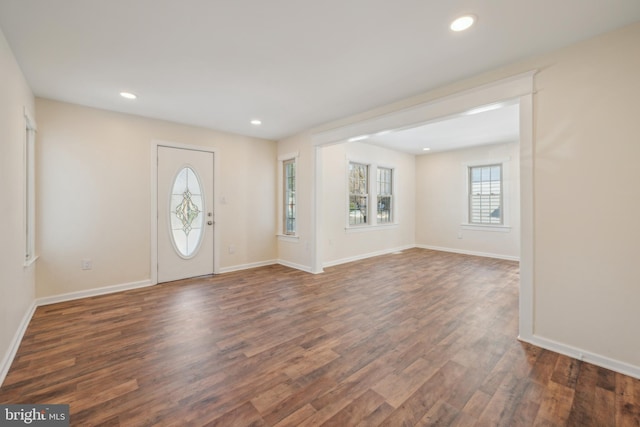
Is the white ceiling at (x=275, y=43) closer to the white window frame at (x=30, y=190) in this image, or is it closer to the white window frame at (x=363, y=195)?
the white window frame at (x=30, y=190)

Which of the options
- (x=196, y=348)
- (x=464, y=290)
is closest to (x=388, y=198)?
(x=464, y=290)

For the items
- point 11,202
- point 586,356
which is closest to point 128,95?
point 11,202

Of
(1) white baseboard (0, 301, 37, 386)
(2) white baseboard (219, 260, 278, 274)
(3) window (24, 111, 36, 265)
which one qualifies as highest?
(3) window (24, 111, 36, 265)

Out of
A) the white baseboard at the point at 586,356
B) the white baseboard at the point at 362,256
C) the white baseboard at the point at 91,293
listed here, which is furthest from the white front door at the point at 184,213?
the white baseboard at the point at 586,356

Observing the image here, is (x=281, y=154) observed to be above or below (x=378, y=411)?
above

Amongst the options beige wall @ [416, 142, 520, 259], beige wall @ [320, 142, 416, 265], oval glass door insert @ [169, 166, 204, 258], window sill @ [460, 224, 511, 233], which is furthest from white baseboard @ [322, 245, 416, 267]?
oval glass door insert @ [169, 166, 204, 258]

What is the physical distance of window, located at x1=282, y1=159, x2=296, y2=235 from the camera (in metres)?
5.58

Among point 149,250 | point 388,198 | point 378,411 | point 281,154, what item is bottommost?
point 378,411

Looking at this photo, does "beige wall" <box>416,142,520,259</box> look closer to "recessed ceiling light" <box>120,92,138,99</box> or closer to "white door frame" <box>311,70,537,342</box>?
"white door frame" <box>311,70,537,342</box>

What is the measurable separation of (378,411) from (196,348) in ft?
5.25

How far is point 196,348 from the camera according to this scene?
2.38m

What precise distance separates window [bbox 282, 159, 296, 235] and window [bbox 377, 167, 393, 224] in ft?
7.74

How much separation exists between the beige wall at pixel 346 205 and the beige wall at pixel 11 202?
12.5ft

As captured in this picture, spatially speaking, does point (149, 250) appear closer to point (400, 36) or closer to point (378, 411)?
point (378, 411)
